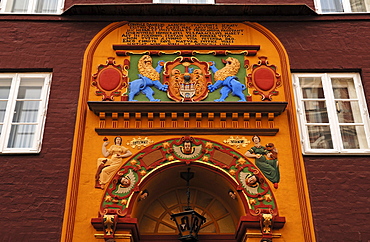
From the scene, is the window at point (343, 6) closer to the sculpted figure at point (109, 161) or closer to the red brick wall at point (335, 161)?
the red brick wall at point (335, 161)

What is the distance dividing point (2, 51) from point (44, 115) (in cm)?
202

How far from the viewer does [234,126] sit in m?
11.3

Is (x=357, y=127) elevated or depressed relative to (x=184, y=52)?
depressed

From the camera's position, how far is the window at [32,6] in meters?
13.2

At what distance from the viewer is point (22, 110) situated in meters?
11.7

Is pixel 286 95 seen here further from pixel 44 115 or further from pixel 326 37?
pixel 44 115

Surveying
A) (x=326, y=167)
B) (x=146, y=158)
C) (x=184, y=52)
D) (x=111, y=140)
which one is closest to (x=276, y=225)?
(x=326, y=167)

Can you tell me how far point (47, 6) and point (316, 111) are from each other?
6914mm

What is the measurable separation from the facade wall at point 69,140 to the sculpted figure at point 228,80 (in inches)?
53.9

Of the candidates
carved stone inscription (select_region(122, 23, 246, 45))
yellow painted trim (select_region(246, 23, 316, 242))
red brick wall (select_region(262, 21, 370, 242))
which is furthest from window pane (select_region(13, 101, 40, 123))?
red brick wall (select_region(262, 21, 370, 242))

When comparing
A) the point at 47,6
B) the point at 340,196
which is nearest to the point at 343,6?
the point at 340,196

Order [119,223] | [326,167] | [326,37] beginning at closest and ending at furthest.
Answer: [119,223] → [326,167] → [326,37]

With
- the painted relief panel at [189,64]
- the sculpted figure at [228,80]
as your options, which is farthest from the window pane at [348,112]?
the sculpted figure at [228,80]

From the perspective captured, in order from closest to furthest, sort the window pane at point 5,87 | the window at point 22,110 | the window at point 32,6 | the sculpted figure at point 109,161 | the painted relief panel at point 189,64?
1. the sculpted figure at point 109,161
2. the window at point 22,110
3. the painted relief panel at point 189,64
4. the window pane at point 5,87
5. the window at point 32,6
